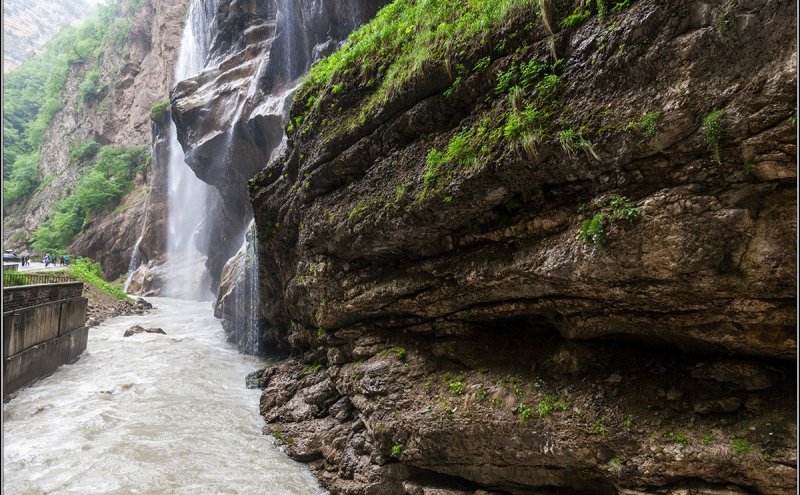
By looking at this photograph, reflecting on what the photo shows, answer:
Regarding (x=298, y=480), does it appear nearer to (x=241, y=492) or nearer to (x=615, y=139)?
(x=241, y=492)

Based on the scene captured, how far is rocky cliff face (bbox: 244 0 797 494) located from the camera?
13.9ft

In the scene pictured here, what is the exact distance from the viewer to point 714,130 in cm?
423

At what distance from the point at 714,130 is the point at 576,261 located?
194 cm

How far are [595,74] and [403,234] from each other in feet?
12.2

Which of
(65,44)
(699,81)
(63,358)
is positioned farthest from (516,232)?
(65,44)

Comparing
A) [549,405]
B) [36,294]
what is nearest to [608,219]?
[549,405]

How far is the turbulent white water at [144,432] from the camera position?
7617 millimetres

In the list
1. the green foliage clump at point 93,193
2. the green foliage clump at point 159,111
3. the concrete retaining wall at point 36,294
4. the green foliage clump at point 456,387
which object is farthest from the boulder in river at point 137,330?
the green foliage clump at point 93,193

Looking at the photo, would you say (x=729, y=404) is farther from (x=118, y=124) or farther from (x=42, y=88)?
(x=42, y=88)

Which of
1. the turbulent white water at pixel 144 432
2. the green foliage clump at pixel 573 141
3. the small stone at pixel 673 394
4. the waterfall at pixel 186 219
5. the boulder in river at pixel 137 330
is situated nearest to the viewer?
the small stone at pixel 673 394

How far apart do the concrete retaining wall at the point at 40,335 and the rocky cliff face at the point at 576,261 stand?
355 inches

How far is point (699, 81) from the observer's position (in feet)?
14.4

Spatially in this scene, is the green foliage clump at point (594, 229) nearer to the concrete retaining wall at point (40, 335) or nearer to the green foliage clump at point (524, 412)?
the green foliage clump at point (524, 412)

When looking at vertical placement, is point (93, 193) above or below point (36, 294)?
above
